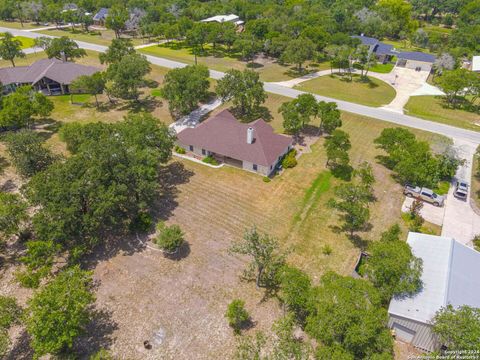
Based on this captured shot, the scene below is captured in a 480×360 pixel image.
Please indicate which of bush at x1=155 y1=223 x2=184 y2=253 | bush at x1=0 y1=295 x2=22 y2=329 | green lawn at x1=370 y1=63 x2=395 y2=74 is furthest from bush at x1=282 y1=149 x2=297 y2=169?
green lawn at x1=370 y1=63 x2=395 y2=74

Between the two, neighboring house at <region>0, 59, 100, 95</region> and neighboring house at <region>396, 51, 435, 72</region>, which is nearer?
neighboring house at <region>0, 59, 100, 95</region>

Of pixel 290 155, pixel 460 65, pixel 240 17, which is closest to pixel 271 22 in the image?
pixel 240 17

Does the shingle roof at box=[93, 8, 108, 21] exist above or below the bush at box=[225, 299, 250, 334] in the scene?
above

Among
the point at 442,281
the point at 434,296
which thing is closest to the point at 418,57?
the point at 442,281

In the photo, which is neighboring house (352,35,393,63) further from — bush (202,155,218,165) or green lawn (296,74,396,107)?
bush (202,155,218,165)

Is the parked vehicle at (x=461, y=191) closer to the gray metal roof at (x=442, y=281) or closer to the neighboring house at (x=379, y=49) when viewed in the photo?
the gray metal roof at (x=442, y=281)

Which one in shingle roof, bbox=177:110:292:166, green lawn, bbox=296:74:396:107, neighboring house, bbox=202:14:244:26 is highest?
neighboring house, bbox=202:14:244:26

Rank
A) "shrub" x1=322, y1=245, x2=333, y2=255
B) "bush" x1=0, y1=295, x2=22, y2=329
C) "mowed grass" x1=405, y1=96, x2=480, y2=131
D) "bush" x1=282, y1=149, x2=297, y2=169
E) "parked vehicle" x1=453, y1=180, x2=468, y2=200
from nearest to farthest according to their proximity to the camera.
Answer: "bush" x1=0, y1=295, x2=22, y2=329
"shrub" x1=322, y1=245, x2=333, y2=255
"parked vehicle" x1=453, y1=180, x2=468, y2=200
"bush" x1=282, y1=149, x2=297, y2=169
"mowed grass" x1=405, y1=96, x2=480, y2=131
